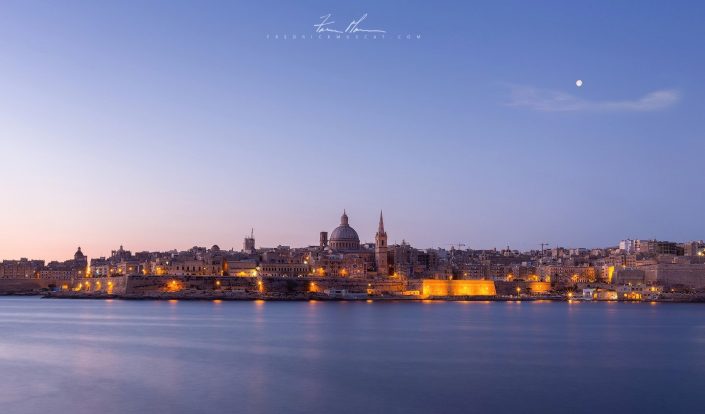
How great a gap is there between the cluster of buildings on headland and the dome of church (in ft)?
0.28

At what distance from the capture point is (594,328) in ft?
95.4

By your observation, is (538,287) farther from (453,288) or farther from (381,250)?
(381,250)

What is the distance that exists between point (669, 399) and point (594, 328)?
1571cm

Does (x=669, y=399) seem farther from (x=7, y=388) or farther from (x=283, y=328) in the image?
(x=283, y=328)

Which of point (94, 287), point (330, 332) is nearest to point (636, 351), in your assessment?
point (330, 332)

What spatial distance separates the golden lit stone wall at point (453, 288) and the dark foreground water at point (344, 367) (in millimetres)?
25673

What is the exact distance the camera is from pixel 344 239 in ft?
238

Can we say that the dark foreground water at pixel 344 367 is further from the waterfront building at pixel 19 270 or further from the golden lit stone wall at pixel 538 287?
the waterfront building at pixel 19 270

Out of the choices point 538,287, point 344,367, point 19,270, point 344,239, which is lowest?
point 344,367

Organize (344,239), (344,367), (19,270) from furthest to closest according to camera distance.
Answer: (19,270) → (344,239) → (344,367)

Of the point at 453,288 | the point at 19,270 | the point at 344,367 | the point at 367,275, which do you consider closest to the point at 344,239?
the point at 367,275

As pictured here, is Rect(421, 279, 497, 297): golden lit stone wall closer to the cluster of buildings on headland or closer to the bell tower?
the cluster of buildings on headland

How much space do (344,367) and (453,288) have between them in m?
39.8

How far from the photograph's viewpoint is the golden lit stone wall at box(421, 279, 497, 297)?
183ft
